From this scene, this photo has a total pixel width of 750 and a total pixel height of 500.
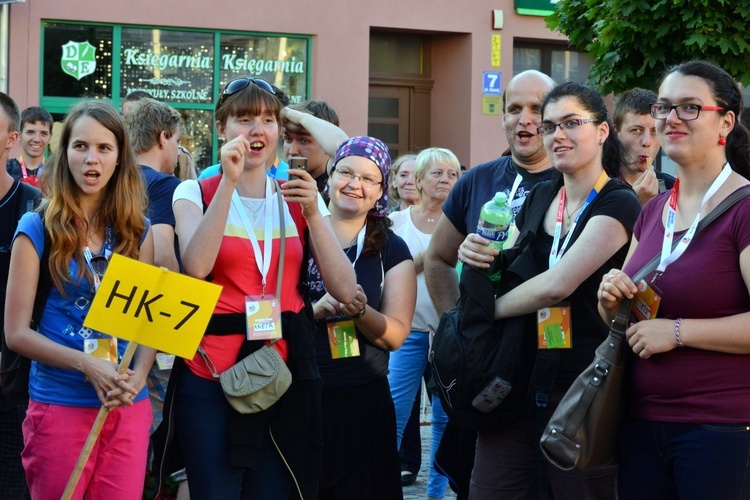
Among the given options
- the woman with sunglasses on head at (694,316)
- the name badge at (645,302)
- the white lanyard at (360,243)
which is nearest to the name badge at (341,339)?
the white lanyard at (360,243)

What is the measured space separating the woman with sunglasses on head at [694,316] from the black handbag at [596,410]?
5cm

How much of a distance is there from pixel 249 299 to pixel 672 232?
1426 mm

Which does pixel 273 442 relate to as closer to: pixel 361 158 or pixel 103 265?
pixel 103 265

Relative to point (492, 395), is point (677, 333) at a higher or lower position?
higher

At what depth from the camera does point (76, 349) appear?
3.63 metres

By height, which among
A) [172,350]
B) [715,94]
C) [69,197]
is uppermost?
[715,94]

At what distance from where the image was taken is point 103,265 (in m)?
3.75

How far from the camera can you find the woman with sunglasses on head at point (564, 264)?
3707 millimetres

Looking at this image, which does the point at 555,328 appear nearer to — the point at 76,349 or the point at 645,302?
the point at 645,302

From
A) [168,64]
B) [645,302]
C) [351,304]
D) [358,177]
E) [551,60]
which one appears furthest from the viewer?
[551,60]

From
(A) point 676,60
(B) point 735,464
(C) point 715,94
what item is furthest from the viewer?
(A) point 676,60

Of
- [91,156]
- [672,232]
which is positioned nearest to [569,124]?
[672,232]

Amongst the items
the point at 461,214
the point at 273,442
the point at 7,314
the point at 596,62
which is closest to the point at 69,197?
the point at 7,314

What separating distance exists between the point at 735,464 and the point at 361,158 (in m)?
2.02
